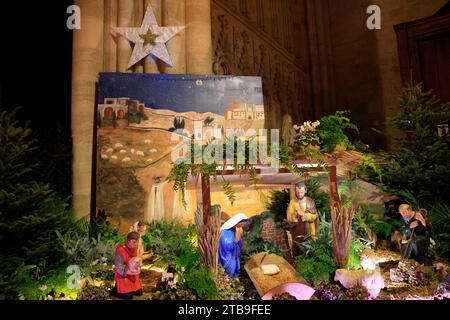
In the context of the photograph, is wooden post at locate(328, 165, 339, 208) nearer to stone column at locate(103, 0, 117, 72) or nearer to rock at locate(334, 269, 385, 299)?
rock at locate(334, 269, 385, 299)

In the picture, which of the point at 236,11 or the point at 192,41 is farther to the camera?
the point at 236,11

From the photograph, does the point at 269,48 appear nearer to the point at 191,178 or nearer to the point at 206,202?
the point at 191,178

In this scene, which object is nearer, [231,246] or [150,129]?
[231,246]

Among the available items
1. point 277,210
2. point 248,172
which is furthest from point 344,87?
point 248,172

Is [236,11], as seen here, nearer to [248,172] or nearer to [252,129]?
[252,129]

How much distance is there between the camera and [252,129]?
15.9ft

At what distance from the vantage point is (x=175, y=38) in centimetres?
519

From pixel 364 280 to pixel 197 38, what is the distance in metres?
Answer: 4.10

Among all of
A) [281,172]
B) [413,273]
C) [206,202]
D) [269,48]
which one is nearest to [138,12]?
[281,172]

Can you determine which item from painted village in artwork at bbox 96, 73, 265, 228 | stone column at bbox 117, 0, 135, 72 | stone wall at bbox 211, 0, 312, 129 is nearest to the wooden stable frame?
painted village in artwork at bbox 96, 73, 265, 228

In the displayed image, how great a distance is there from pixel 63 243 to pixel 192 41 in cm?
352

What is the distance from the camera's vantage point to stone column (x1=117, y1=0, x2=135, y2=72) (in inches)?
195

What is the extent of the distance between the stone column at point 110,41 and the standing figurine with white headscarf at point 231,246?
Answer: 3164 mm
